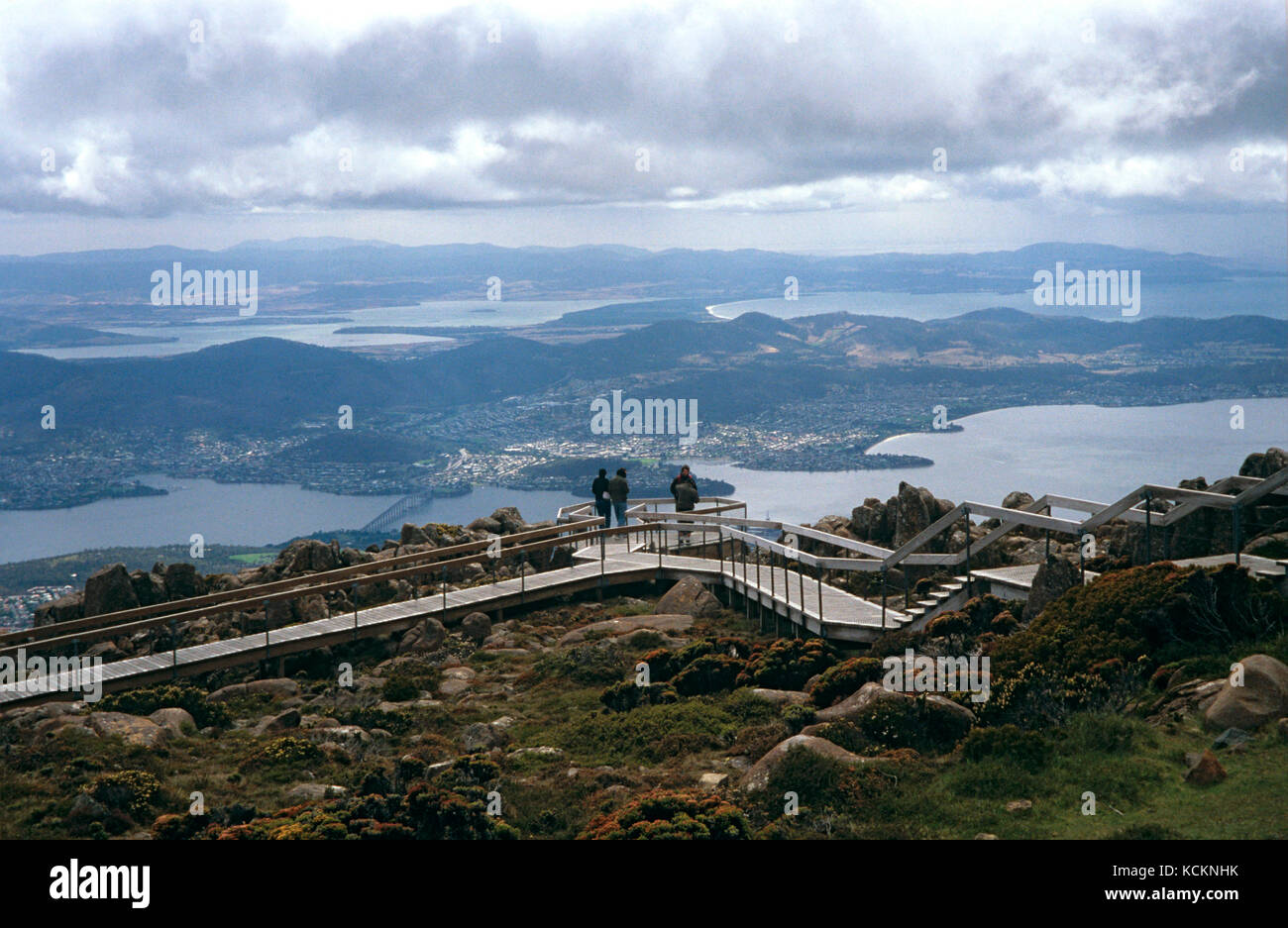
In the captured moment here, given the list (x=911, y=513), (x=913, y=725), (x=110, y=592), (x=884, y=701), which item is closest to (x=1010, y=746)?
(x=913, y=725)

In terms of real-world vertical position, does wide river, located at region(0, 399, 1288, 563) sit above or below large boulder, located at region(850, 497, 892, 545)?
below

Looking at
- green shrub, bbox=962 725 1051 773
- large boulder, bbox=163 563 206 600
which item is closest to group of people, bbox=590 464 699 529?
large boulder, bbox=163 563 206 600

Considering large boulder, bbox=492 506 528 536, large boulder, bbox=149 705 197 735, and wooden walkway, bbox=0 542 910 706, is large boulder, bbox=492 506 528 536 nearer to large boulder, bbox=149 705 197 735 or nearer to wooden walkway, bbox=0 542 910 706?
wooden walkway, bbox=0 542 910 706

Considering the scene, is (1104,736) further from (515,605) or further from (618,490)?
(618,490)

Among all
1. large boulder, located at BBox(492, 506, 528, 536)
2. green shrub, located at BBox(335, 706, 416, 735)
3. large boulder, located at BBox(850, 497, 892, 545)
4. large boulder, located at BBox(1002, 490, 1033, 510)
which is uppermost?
large boulder, located at BBox(1002, 490, 1033, 510)

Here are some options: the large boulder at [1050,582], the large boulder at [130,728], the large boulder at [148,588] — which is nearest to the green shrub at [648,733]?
the large boulder at [1050,582]

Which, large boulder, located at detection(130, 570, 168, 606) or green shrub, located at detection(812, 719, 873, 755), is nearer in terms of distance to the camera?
green shrub, located at detection(812, 719, 873, 755)

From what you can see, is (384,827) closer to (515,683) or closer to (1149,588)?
(515,683)
